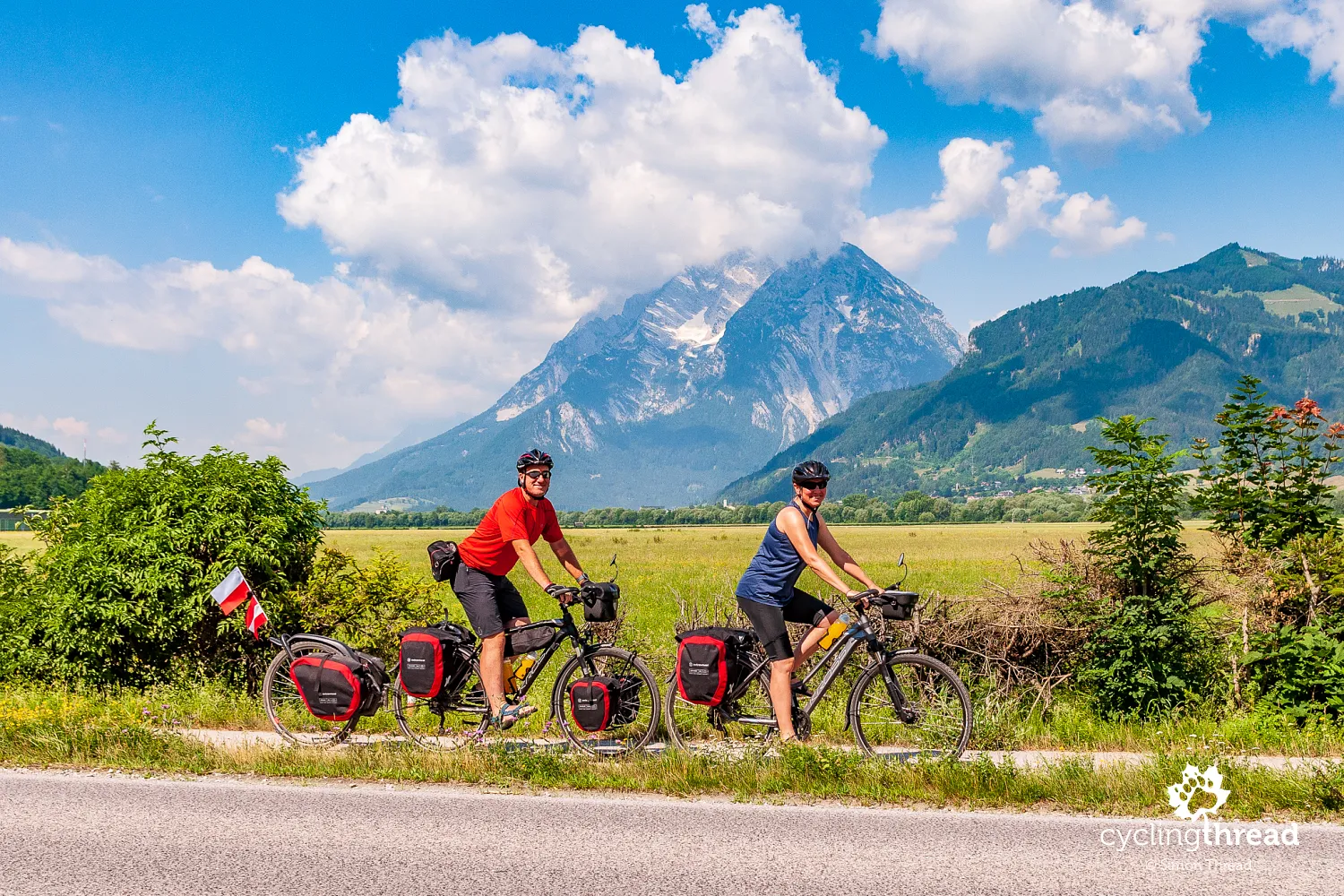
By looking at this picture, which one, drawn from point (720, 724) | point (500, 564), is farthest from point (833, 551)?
point (500, 564)

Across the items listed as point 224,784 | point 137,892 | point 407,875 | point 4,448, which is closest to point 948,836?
point 407,875

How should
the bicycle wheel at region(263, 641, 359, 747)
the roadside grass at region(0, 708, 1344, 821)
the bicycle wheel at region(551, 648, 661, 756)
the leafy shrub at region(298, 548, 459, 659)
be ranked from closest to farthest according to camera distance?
the roadside grass at region(0, 708, 1344, 821), the bicycle wheel at region(551, 648, 661, 756), the bicycle wheel at region(263, 641, 359, 747), the leafy shrub at region(298, 548, 459, 659)

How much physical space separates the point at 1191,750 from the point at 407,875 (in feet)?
19.3

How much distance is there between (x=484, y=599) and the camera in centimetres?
780

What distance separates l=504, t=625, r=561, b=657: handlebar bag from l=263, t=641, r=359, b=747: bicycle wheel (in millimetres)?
1555

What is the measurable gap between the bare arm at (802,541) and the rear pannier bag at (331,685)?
157 inches

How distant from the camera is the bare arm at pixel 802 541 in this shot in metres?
7.12

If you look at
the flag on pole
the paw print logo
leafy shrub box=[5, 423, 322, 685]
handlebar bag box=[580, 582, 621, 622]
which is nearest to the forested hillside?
leafy shrub box=[5, 423, 322, 685]

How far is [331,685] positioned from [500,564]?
1892 millimetres

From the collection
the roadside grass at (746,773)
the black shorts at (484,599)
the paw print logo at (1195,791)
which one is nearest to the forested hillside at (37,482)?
the roadside grass at (746,773)

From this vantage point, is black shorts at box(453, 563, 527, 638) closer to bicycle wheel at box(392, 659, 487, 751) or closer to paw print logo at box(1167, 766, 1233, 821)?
bicycle wheel at box(392, 659, 487, 751)

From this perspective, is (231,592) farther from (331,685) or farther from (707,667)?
(707,667)

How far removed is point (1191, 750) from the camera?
710cm

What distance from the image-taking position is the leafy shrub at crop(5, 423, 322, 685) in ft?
32.6
